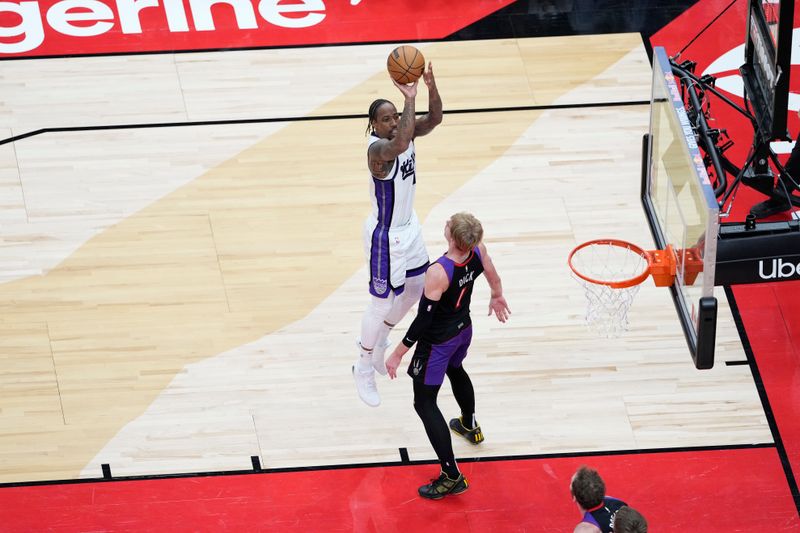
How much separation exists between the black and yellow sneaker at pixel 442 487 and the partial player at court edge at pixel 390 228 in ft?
2.24

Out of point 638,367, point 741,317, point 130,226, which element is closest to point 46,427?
point 130,226

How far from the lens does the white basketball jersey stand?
6.76 meters

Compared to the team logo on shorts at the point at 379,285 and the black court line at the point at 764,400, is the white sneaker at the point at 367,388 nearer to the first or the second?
A: the team logo on shorts at the point at 379,285

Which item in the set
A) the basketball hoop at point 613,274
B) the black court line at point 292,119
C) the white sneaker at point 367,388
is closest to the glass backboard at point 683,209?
the basketball hoop at point 613,274

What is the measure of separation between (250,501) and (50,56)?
4.96 m

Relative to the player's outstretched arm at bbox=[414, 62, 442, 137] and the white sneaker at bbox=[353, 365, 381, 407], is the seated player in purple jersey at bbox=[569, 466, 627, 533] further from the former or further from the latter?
the player's outstretched arm at bbox=[414, 62, 442, 137]

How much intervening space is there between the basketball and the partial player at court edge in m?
0.06

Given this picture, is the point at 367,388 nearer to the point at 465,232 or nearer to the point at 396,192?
the point at 396,192

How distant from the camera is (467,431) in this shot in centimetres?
732

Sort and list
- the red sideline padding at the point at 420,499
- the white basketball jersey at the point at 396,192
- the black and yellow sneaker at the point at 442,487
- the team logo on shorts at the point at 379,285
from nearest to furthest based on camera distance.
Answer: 1. the white basketball jersey at the point at 396,192
2. the red sideline padding at the point at 420,499
3. the black and yellow sneaker at the point at 442,487
4. the team logo on shorts at the point at 379,285

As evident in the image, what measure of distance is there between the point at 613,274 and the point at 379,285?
1.40 meters

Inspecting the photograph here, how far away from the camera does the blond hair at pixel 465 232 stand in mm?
6355

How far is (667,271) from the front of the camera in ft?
22.8

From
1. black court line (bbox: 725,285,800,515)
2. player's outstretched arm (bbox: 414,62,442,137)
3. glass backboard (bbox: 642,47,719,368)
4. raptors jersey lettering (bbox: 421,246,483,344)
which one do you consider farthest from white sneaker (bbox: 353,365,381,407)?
black court line (bbox: 725,285,800,515)
